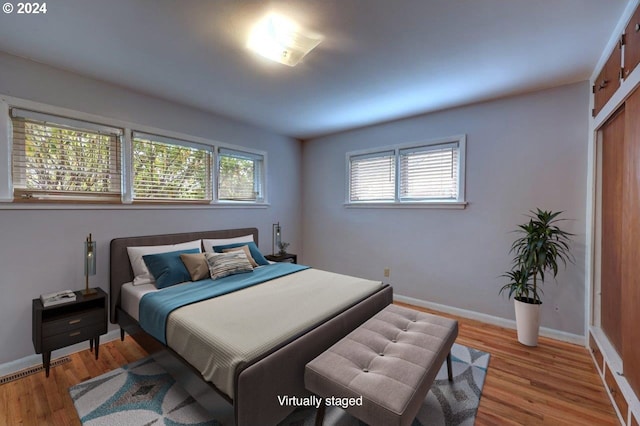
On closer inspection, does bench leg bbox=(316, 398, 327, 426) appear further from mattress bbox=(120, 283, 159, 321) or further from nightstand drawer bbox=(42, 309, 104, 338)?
nightstand drawer bbox=(42, 309, 104, 338)

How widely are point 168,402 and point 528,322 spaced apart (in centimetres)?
317

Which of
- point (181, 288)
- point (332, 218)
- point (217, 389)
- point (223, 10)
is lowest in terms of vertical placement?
point (217, 389)

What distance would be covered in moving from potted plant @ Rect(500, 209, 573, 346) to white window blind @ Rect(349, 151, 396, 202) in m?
1.68

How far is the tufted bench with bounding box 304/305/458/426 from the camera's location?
1.26 meters

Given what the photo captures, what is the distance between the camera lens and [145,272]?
2.72m

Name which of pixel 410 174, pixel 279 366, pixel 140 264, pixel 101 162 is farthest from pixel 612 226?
pixel 101 162

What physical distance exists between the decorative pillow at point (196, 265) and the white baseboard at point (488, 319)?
8.50 feet

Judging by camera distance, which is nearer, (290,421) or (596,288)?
(290,421)

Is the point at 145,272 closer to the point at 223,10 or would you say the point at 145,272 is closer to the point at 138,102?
the point at 138,102

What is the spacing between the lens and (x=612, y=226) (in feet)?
7.02

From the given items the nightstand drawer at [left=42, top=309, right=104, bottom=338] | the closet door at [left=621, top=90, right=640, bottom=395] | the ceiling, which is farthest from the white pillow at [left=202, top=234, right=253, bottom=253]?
the closet door at [left=621, top=90, right=640, bottom=395]

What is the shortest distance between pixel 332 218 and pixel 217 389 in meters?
3.26

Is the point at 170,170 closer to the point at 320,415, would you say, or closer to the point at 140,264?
the point at 140,264

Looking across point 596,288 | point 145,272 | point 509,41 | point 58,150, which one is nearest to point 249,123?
point 58,150
